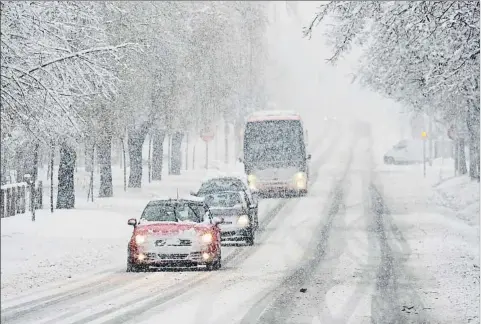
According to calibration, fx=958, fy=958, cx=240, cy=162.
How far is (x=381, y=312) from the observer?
13.3m

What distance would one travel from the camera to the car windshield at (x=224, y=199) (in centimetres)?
2508

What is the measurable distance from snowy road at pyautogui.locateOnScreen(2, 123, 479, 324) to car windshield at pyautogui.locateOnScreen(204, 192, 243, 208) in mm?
1320

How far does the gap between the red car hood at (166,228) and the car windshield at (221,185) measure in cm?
902

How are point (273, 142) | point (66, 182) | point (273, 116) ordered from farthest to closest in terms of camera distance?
1. point (273, 116)
2. point (273, 142)
3. point (66, 182)

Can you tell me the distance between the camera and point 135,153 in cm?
4125

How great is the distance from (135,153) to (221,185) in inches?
530

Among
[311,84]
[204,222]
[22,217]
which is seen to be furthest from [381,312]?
[311,84]

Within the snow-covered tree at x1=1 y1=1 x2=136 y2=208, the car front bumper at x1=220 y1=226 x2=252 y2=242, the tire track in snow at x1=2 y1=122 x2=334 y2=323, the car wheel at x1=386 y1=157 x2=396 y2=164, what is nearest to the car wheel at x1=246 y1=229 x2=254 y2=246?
the car front bumper at x1=220 y1=226 x2=252 y2=242

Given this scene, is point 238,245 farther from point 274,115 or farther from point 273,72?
point 273,72

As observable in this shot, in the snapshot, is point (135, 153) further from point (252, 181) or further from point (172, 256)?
point (172, 256)

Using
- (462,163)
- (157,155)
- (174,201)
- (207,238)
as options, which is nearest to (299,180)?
(157,155)

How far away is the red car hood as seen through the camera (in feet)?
60.6

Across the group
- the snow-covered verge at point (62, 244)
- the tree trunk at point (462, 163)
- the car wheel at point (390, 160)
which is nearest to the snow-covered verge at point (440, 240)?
the tree trunk at point (462, 163)

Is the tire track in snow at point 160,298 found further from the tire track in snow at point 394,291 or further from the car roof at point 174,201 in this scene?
the tire track in snow at point 394,291
